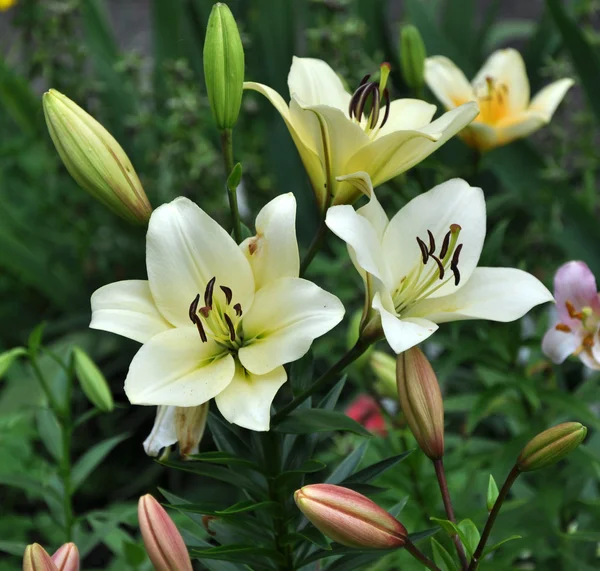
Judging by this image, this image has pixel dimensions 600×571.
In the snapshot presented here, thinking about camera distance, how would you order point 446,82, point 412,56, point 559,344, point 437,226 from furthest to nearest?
point 446,82 < point 412,56 < point 559,344 < point 437,226

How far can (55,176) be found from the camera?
170 centimetres

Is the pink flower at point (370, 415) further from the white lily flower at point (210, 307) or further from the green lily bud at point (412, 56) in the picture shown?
the white lily flower at point (210, 307)

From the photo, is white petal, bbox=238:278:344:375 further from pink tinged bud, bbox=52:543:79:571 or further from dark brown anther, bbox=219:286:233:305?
pink tinged bud, bbox=52:543:79:571

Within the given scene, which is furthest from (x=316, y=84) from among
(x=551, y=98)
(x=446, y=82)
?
(x=551, y=98)

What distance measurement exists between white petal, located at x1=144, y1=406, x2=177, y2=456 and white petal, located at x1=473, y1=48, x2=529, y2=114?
2.31 feet

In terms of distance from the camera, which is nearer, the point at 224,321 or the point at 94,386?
the point at 224,321

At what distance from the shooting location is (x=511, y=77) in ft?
3.49

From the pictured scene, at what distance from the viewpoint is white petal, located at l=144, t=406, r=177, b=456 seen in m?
0.52

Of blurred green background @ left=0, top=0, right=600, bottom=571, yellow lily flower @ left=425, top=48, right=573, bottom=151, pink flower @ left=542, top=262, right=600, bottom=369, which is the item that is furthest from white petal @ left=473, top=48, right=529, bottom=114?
pink flower @ left=542, top=262, right=600, bottom=369

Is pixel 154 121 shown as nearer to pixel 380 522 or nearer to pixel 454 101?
pixel 454 101

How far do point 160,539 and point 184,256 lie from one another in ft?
0.56

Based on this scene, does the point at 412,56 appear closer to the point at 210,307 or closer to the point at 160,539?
the point at 210,307

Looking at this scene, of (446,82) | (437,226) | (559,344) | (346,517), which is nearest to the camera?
(346,517)

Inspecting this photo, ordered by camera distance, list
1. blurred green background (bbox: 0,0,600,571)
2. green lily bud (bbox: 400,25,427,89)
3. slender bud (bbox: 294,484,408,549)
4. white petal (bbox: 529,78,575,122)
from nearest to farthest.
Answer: slender bud (bbox: 294,484,408,549)
green lily bud (bbox: 400,25,427,89)
white petal (bbox: 529,78,575,122)
blurred green background (bbox: 0,0,600,571)
